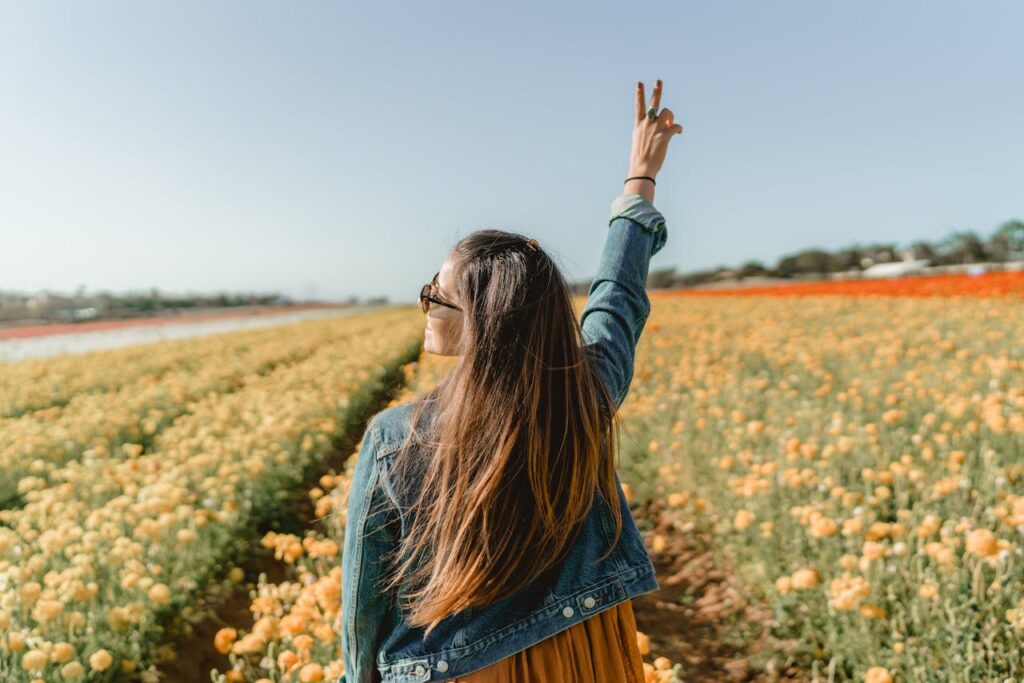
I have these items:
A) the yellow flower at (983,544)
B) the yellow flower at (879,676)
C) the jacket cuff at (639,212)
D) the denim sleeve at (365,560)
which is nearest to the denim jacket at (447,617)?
the denim sleeve at (365,560)

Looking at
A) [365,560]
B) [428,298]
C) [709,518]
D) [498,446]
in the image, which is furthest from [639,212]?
[709,518]

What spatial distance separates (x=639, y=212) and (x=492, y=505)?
760 mm

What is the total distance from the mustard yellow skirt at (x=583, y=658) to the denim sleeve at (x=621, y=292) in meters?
0.45

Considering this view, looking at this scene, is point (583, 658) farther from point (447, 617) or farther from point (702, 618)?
point (702, 618)

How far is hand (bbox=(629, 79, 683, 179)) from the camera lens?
160cm

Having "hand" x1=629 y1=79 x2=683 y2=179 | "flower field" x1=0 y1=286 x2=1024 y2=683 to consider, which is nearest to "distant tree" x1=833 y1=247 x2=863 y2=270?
"flower field" x1=0 y1=286 x2=1024 y2=683

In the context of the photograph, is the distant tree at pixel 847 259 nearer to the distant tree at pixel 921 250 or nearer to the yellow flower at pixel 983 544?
the distant tree at pixel 921 250

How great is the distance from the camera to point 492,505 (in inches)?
44.8

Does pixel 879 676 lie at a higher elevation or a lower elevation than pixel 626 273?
lower

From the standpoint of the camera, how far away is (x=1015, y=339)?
23.2ft

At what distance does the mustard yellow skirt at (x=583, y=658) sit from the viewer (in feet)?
4.00

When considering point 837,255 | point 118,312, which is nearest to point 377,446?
point 837,255

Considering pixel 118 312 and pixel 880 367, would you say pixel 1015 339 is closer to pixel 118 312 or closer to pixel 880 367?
pixel 880 367

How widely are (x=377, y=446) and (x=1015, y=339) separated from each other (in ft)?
26.8
